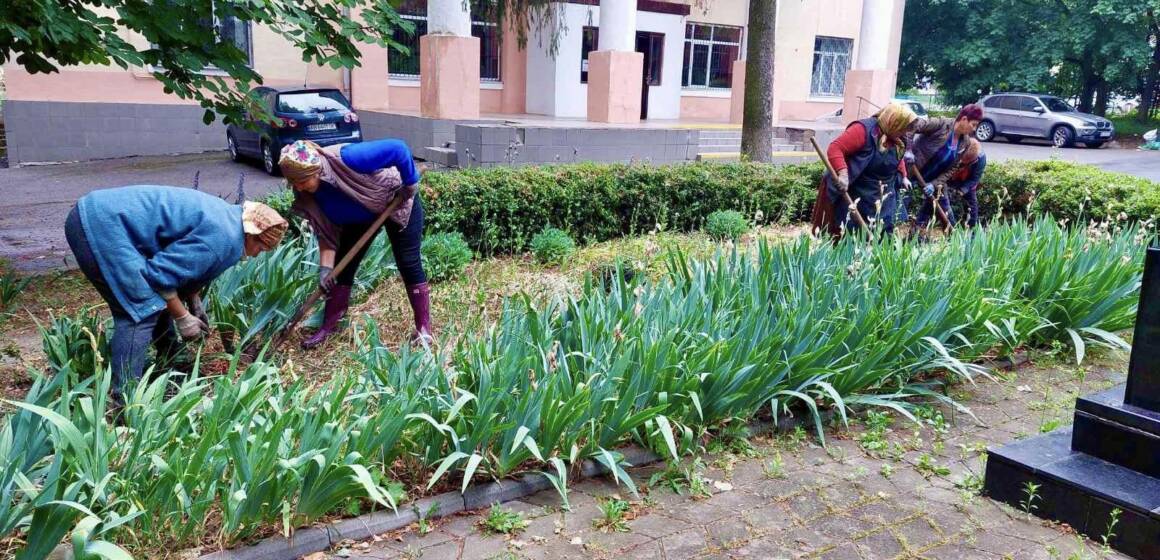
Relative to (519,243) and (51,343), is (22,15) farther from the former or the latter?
(519,243)

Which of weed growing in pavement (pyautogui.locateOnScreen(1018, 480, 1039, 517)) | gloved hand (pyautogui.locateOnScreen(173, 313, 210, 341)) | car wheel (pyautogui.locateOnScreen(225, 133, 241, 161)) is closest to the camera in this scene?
weed growing in pavement (pyautogui.locateOnScreen(1018, 480, 1039, 517))

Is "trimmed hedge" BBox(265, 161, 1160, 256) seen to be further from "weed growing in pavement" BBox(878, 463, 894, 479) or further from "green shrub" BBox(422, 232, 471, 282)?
"weed growing in pavement" BBox(878, 463, 894, 479)

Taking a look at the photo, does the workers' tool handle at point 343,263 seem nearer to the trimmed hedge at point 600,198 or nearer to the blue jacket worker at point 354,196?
the blue jacket worker at point 354,196

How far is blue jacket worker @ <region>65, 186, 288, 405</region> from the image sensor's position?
3623 millimetres

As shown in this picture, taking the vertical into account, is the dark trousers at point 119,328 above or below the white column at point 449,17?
below

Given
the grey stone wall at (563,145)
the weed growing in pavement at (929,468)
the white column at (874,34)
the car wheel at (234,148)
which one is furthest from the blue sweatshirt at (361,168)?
the white column at (874,34)

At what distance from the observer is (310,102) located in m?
13.4

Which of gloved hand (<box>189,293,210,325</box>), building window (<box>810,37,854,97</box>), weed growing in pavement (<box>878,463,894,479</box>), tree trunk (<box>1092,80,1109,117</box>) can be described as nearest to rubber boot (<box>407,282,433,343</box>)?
gloved hand (<box>189,293,210,325</box>)

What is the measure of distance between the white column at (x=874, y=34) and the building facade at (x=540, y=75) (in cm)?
2

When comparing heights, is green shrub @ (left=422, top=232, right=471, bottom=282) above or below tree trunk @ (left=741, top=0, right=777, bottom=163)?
below

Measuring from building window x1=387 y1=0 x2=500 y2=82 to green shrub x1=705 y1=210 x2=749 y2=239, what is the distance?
1006cm

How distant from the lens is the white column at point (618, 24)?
50.0ft

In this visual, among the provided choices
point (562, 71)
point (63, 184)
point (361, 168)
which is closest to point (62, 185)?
point (63, 184)

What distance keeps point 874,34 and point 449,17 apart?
968 cm
